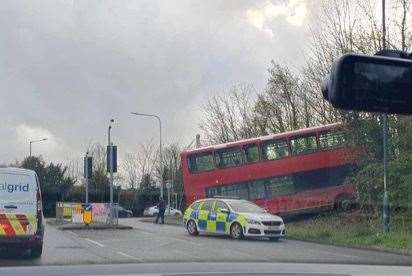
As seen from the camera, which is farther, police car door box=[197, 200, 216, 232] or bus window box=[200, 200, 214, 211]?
bus window box=[200, 200, 214, 211]

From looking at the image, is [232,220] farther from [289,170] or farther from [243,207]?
[289,170]

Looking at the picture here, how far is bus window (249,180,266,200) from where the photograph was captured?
2725 cm

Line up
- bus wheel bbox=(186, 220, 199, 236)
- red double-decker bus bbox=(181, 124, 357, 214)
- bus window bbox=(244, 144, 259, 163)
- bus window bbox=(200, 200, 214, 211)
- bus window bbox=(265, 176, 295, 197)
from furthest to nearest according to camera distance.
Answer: bus window bbox=(244, 144, 259, 163)
bus window bbox=(265, 176, 295, 197)
red double-decker bus bbox=(181, 124, 357, 214)
bus wheel bbox=(186, 220, 199, 236)
bus window bbox=(200, 200, 214, 211)

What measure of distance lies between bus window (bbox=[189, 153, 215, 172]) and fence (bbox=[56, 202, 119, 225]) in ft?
12.0

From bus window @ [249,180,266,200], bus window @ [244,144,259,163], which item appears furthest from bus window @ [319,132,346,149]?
bus window @ [249,180,266,200]

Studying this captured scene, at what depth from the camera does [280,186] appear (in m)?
27.0

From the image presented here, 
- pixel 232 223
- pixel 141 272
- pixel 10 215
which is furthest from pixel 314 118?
pixel 141 272

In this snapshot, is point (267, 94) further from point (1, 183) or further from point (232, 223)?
point (1, 183)

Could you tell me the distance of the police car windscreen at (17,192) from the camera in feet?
46.8

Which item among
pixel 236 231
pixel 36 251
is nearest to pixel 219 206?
pixel 236 231

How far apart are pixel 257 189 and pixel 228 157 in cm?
160

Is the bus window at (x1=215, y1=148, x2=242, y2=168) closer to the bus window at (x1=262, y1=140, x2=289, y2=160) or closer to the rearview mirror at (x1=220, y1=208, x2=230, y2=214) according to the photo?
the bus window at (x1=262, y1=140, x2=289, y2=160)

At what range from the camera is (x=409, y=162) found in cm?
2289

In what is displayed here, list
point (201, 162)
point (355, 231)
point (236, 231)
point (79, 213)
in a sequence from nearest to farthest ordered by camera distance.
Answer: point (236, 231) → point (355, 231) → point (201, 162) → point (79, 213)
